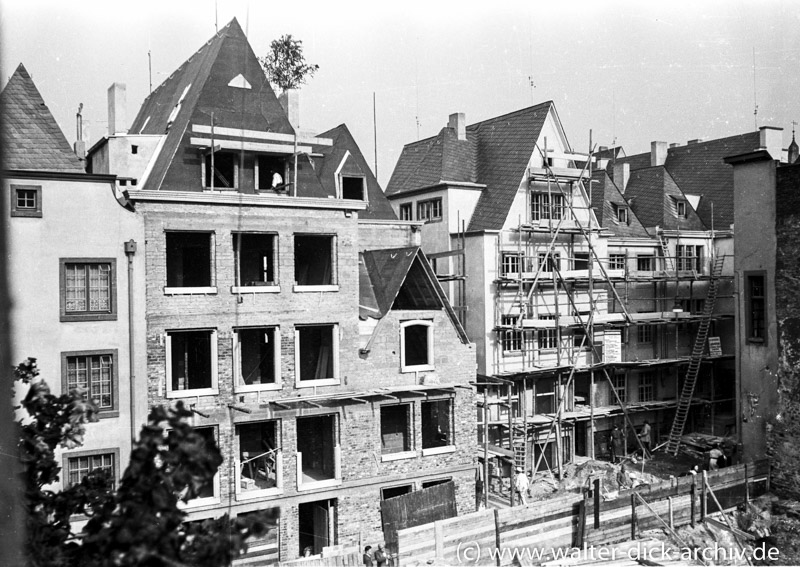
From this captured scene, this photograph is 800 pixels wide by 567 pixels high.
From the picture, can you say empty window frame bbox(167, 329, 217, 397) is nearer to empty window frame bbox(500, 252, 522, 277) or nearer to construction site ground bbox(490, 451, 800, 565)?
construction site ground bbox(490, 451, 800, 565)

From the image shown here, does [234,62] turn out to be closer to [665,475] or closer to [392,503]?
[392,503]

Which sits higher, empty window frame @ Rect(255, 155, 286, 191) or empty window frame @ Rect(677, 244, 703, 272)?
empty window frame @ Rect(255, 155, 286, 191)

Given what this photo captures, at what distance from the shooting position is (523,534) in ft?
66.4

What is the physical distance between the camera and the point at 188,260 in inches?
957

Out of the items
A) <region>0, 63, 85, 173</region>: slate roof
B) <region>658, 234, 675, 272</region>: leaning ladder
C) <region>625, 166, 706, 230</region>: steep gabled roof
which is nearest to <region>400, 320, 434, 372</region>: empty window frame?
<region>0, 63, 85, 173</region>: slate roof

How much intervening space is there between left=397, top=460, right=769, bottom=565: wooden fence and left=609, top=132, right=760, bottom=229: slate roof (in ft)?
77.3

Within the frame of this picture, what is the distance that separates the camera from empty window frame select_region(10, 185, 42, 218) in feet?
65.8

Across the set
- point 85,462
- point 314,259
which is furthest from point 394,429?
point 85,462

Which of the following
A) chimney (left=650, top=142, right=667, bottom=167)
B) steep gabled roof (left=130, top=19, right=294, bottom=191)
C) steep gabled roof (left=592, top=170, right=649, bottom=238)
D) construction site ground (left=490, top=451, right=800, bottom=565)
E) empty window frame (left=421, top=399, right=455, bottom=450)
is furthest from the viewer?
chimney (left=650, top=142, right=667, bottom=167)

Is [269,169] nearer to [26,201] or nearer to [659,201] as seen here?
[26,201]

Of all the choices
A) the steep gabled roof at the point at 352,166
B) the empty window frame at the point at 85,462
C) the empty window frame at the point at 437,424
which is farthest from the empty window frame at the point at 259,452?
the steep gabled roof at the point at 352,166

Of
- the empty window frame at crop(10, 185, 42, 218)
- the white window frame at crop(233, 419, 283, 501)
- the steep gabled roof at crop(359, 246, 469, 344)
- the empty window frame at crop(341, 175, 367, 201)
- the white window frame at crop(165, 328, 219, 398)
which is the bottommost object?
the white window frame at crop(233, 419, 283, 501)

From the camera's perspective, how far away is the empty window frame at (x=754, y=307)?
28734 mm

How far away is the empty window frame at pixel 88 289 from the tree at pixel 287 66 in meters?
24.0
